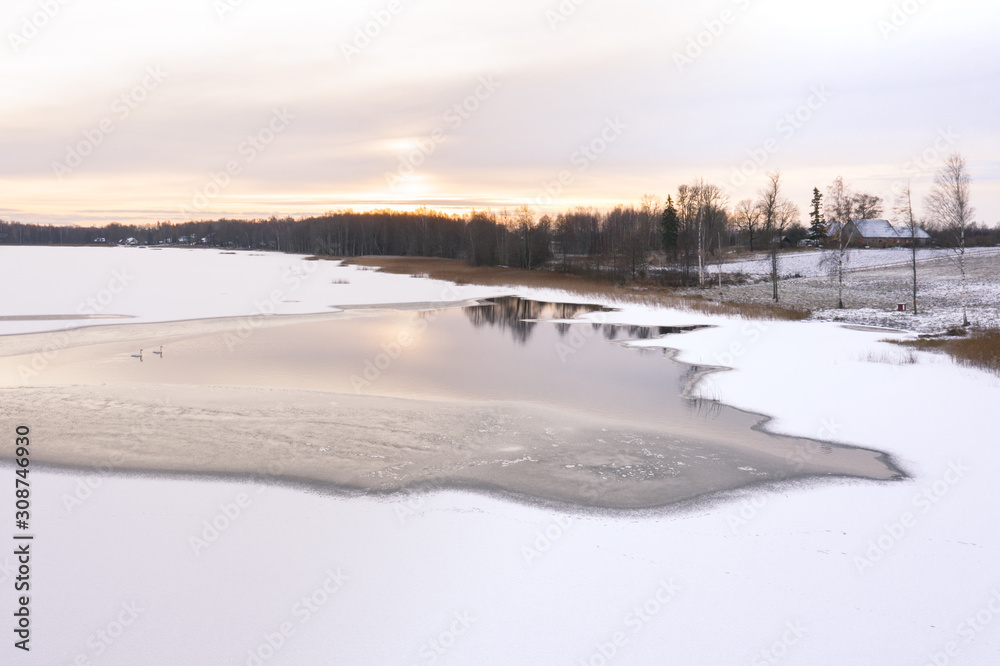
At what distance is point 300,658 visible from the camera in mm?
4508

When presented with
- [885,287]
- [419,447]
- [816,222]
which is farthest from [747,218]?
[419,447]

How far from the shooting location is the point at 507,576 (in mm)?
5551

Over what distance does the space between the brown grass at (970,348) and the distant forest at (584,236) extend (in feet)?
41.5

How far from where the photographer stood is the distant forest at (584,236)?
182 ft

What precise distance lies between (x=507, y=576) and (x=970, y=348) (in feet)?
52.2

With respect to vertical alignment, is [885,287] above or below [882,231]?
below

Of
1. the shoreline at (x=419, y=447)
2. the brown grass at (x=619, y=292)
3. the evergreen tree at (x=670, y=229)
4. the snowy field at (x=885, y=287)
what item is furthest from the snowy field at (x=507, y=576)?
the evergreen tree at (x=670, y=229)

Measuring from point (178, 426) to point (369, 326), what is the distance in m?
13.0

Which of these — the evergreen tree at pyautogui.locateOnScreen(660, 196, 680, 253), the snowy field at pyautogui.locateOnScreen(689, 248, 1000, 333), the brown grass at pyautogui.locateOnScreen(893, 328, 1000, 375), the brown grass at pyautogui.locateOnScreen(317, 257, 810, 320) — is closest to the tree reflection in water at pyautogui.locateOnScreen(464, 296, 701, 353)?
the brown grass at pyautogui.locateOnScreen(317, 257, 810, 320)

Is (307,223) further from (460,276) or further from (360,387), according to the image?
(360,387)

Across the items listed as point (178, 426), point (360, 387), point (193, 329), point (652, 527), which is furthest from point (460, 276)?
point (652, 527)

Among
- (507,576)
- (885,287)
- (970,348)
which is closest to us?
(507,576)

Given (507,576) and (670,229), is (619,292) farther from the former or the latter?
(507,576)

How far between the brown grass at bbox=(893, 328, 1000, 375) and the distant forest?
12652 mm
